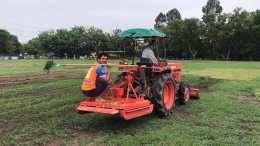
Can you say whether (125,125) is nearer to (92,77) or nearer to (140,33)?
(92,77)

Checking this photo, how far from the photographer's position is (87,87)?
26.0ft

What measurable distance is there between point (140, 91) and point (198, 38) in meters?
72.8

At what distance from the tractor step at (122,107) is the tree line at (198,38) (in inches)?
2295

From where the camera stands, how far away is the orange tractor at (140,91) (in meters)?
7.76

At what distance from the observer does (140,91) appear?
356 inches

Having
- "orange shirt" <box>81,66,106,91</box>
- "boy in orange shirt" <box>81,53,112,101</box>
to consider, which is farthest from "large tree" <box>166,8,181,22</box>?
"orange shirt" <box>81,66,106,91</box>

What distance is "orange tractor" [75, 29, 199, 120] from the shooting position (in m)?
7.76

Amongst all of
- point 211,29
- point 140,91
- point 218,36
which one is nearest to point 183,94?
point 140,91

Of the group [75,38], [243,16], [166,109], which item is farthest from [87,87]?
[75,38]

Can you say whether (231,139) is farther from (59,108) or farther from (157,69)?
(59,108)

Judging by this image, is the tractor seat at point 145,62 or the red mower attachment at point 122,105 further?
the tractor seat at point 145,62

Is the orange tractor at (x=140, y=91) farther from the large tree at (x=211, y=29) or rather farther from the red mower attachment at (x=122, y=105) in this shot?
the large tree at (x=211, y=29)

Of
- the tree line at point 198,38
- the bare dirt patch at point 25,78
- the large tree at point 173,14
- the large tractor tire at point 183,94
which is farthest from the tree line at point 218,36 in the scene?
the large tractor tire at point 183,94

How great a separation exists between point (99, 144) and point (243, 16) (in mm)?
73922
